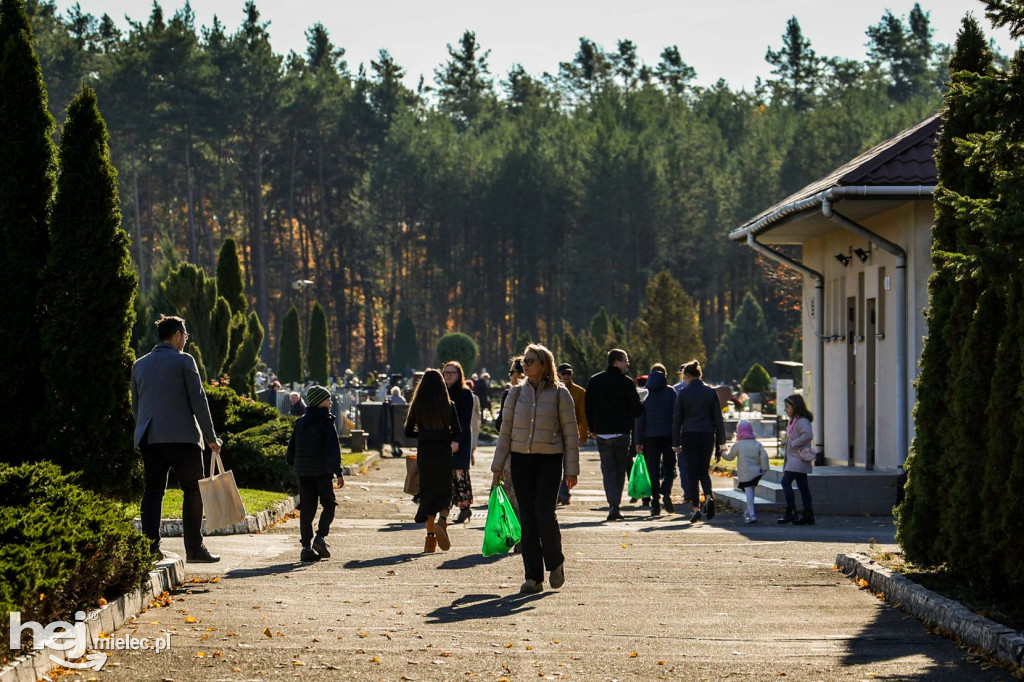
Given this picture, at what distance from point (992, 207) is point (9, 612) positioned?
5.47 m

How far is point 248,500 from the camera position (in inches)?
618

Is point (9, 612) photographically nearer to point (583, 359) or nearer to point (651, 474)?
point (651, 474)

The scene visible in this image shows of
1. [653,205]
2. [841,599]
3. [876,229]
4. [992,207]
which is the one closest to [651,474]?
[876,229]

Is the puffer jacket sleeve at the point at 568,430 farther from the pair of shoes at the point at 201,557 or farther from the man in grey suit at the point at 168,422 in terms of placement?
the pair of shoes at the point at 201,557

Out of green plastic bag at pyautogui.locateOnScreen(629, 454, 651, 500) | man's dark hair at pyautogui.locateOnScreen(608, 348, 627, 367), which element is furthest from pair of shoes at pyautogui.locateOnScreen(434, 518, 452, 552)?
green plastic bag at pyautogui.locateOnScreen(629, 454, 651, 500)

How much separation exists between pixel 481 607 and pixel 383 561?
265 centimetres

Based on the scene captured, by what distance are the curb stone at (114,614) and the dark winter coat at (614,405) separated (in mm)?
6805

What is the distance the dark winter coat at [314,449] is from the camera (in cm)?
1195

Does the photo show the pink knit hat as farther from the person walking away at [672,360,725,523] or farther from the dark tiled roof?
the dark tiled roof

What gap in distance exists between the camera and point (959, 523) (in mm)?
8891

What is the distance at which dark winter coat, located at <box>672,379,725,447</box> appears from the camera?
15.9 m

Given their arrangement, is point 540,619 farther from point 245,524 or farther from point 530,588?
point 245,524

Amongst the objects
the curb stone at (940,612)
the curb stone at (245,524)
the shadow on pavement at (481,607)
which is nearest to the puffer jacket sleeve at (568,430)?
the shadow on pavement at (481,607)

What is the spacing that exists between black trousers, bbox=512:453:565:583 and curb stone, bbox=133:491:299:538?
10.1 ft
